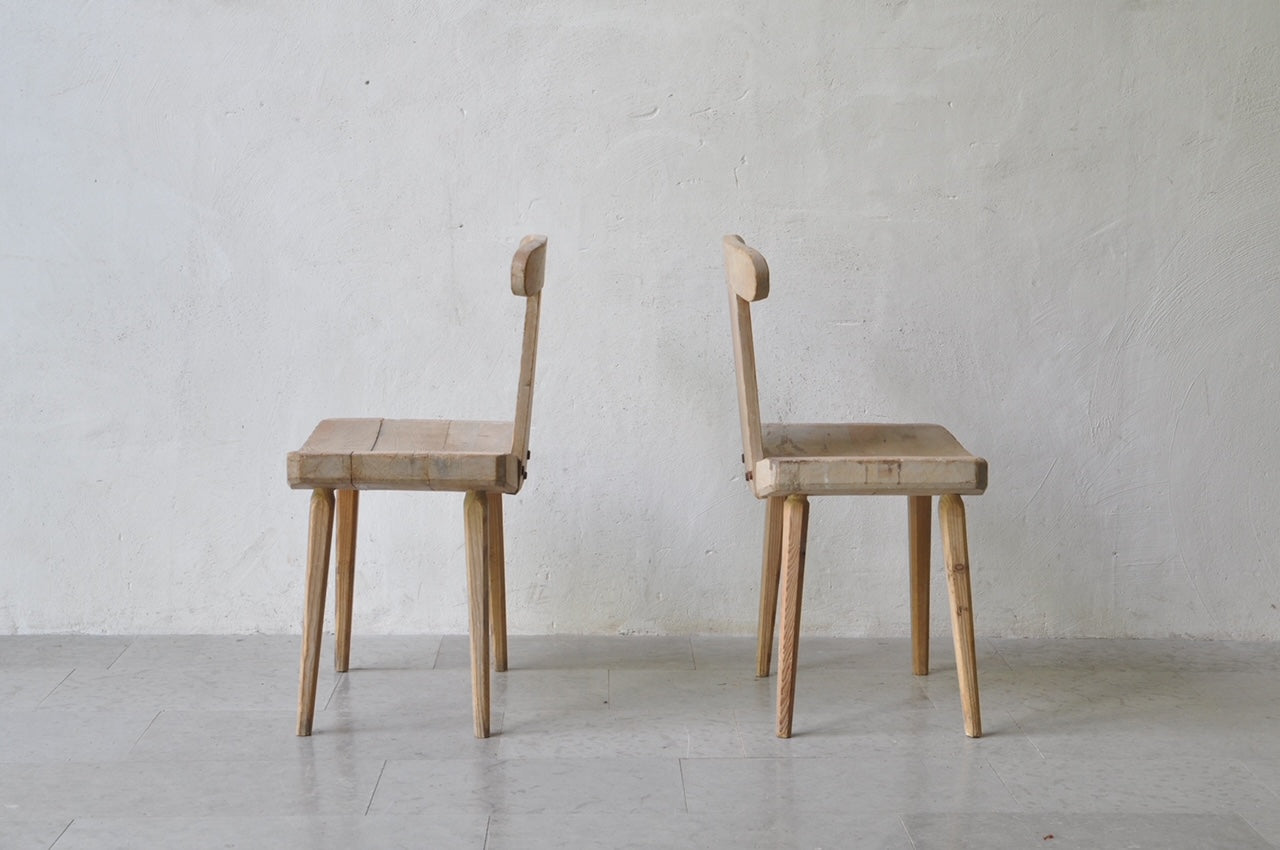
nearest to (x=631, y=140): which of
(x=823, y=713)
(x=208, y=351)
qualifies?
(x=208, y=351)

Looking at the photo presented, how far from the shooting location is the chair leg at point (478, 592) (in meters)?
2.15

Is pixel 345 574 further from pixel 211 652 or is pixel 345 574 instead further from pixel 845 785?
pixel 845 785

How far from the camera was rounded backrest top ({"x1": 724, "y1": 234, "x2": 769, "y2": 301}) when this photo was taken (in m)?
2.10

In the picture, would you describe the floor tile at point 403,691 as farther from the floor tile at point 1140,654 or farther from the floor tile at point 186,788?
the floor tile at point 1140,654

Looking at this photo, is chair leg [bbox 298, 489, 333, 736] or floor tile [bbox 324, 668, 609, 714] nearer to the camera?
chair leg [bbox 298, 489, 333, 736]

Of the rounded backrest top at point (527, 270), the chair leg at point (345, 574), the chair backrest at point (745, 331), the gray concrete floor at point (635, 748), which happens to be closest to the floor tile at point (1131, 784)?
the gray concrete floor at point (635, 748)

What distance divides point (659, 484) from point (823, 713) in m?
0.66

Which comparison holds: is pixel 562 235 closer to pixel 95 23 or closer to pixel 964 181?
pixel 964 181

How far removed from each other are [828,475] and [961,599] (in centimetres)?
32

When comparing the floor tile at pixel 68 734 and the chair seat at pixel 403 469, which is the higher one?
the chair seat at pixel 403 469

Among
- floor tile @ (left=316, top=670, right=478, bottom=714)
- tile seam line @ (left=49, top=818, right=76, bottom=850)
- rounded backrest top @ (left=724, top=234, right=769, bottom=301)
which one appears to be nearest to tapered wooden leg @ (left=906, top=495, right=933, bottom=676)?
rounded backrest top @ (left=724, top=234, right=769, bottom=301)

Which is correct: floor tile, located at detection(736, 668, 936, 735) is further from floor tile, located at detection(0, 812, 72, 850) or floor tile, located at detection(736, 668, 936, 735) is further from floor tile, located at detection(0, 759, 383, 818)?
floor tile, located at detection(0, 812, 72, 850)

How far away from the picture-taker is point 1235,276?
2.76 m

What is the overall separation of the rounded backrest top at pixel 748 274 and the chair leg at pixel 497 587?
634 mm
